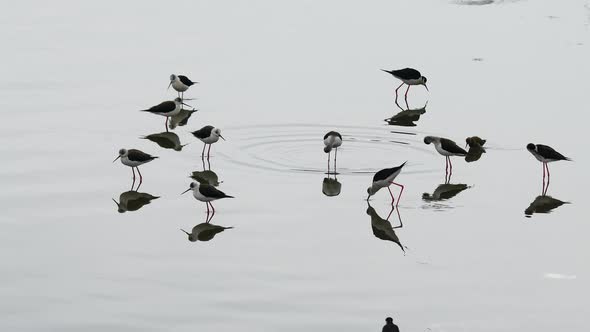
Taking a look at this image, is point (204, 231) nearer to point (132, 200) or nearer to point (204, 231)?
point (204, 231)

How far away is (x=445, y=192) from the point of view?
18703 millimetres

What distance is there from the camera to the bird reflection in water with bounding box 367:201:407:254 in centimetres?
1607

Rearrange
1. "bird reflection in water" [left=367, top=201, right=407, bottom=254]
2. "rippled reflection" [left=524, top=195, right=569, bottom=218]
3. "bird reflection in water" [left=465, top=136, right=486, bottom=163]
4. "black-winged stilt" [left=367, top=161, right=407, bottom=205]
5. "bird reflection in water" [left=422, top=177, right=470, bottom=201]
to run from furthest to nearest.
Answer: "bird reflection in water" [left=465, top=136, right=486, bottom=163] → "bird reflection in water" [left=422, top=177, right=470, bottom=201] → "black-winged stilt" [left=367, top=161, right=407, bottom=205] → "rippled reflection" [left=524, top=195, right=569, bottom=218] → "bird reflection in water" [left=367, top=201, right=407, bottom=254]

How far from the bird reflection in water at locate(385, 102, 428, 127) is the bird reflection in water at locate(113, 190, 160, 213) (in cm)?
740

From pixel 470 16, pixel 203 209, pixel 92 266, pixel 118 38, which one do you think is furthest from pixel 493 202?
pixel 470 16

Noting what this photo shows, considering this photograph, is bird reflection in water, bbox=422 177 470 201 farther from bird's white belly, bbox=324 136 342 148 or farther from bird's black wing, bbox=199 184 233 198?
bird's black wing, bbox=199 184 233 198

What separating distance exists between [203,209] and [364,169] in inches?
153

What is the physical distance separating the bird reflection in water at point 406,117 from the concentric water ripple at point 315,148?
0.85m

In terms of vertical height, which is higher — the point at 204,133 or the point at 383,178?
the point at 383,178

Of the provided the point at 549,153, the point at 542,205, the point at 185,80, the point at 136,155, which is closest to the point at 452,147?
the point at 549,153

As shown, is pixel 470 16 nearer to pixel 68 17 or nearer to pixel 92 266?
pixel 68 17

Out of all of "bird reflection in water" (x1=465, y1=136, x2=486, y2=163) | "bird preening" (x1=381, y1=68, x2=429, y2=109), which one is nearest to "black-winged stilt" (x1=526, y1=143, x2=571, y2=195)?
"bird reflection in water" (x1=465, y1=136, x2=486, y2=163)

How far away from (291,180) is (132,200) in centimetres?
→ 273

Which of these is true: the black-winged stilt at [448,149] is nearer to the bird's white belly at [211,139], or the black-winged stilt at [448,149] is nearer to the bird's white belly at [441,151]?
the bird's white belly at [441,151]
